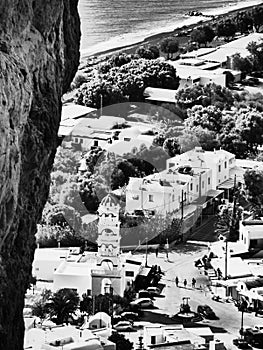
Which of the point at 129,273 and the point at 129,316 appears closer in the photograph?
the point at 129,316

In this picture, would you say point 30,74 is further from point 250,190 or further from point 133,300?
point 250,190

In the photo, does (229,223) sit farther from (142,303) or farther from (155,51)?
(155,51)

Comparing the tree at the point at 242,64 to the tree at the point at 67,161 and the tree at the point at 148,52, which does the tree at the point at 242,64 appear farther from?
the tree at the point at 67,161

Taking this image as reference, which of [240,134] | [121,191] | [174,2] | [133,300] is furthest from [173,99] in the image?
[174,2]

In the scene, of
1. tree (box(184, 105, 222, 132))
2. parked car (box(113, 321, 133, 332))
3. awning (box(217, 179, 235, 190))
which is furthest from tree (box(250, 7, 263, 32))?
parked car (box(113, 321, 133, 332))

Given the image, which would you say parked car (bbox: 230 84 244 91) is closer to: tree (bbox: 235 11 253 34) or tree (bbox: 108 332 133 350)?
tree (bbox: 235 11 253 34)

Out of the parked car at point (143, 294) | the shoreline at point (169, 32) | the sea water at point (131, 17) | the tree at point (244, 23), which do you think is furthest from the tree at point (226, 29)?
the parked car at point (143, 294)

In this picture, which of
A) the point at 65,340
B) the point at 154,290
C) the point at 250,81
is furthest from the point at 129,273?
the point at 250,81
